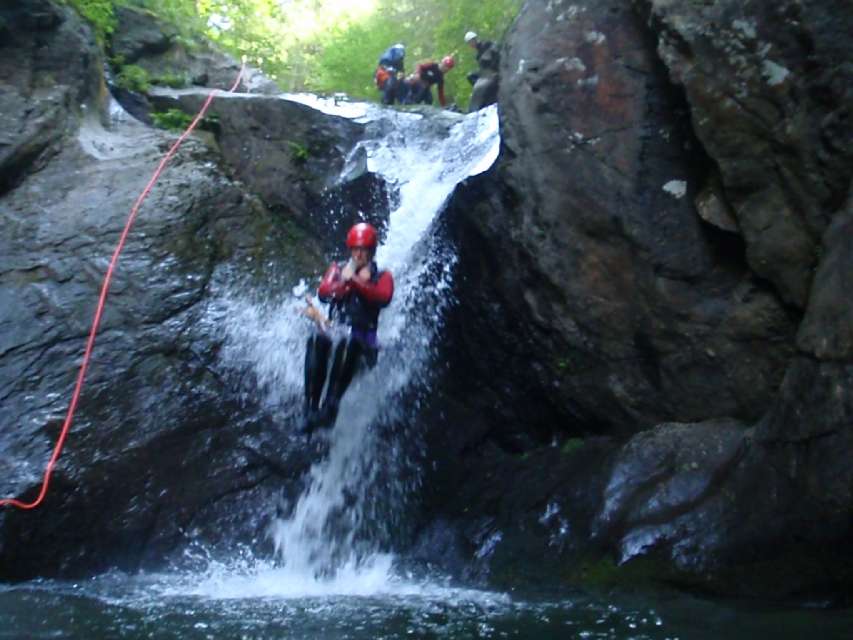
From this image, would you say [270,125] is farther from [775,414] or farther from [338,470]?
[775,414]

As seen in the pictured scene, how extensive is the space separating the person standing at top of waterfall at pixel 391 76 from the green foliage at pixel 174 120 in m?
5.36

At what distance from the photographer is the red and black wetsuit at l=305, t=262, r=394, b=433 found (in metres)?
7.00

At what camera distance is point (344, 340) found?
23.2 ft

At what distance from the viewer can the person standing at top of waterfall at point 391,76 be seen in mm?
14867

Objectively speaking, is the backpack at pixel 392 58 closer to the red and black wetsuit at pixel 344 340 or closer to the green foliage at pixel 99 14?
the green foliage at pixel 99 14

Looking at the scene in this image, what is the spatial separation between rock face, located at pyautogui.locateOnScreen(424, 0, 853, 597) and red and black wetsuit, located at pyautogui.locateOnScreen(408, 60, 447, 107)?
7.02 meters

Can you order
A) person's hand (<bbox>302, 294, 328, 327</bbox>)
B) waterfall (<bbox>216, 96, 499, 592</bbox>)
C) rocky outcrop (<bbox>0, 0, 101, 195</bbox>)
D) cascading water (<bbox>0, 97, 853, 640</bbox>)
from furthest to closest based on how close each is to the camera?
1. rocky outcrop (<bbox>0, 0, 101, 195</bbox>)
2. waterfall (<bbox>216, 96, 499, 592</bbox>)
3. person's hand (<bbox>302, 294, 328, 327</bbox>)
4. cascading water (<bbox>0, 97, 853, 640</bbox>)

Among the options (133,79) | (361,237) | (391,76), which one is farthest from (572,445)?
(391,76)

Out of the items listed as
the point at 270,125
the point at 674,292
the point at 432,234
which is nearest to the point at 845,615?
the point at 674,292

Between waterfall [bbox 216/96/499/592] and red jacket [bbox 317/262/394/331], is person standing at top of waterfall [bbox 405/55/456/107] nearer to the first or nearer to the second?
waterfall [bbox 216/96/499/592]

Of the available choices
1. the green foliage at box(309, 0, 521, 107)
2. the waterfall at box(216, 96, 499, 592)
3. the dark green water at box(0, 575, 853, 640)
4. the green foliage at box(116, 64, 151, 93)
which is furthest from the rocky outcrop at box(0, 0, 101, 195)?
the green foliage at box(309, 0, 521, 107)

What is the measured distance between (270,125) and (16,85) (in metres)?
2.68

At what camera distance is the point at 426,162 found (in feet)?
32.6

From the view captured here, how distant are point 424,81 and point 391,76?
62 centimetres
